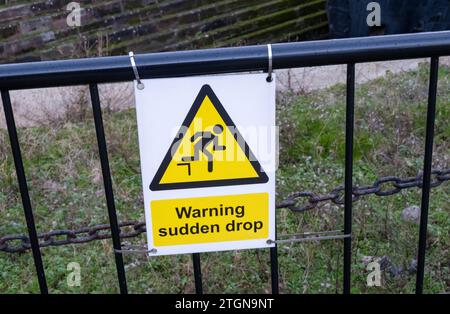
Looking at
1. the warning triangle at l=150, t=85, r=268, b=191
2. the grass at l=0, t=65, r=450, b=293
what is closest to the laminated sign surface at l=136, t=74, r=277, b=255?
the warning triangle at l=150, t=85, r=268, b=191

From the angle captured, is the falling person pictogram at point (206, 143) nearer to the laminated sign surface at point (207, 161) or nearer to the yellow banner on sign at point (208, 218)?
the laminated sign surface at point (207, 161)

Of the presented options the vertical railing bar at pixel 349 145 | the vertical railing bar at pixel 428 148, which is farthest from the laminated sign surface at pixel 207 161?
the vertical railing bar at pixel 428 148

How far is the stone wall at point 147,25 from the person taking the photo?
6.64m

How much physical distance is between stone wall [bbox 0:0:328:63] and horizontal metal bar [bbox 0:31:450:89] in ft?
15.4

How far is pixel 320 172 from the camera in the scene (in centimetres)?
411

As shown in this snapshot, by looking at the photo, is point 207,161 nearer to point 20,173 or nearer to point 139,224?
point 20,173

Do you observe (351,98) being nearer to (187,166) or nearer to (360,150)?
(187,166)

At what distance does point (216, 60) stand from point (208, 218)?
1.49 ft

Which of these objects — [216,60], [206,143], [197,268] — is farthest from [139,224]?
[216,60]

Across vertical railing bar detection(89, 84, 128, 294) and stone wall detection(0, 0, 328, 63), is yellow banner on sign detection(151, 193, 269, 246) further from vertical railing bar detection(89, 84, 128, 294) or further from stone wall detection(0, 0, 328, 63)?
stone wall detection(0, 0, 328, 63)

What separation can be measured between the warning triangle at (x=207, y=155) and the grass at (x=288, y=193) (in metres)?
1.56
